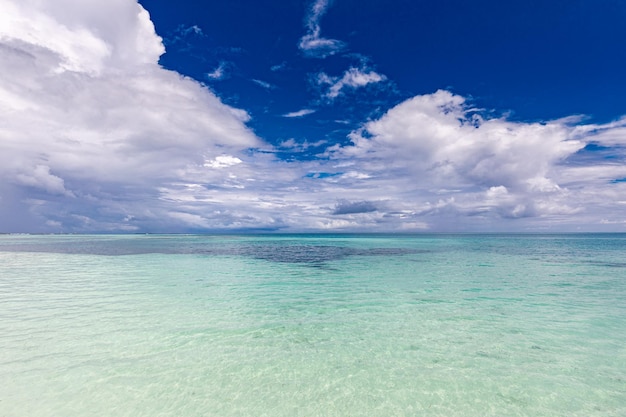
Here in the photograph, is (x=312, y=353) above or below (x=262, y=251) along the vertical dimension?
below

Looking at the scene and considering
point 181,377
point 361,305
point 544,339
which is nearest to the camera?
point 181,377

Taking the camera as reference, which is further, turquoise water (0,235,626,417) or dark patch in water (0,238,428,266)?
dark patch in water (0,238,428,266)

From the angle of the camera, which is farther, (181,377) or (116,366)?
(116,366)

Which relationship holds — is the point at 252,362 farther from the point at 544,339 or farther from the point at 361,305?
the point at 544,339

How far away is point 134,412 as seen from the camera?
6.13m

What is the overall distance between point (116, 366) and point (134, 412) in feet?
7.74

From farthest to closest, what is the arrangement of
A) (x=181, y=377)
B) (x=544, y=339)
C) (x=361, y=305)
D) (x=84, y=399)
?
1. (x=361, y=305)
2. (x=544, y=339)
3. (x=181, y=377)
4. (x=84, y=399)

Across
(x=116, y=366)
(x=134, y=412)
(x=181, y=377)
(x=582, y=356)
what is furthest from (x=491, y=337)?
(x=116, y=366)

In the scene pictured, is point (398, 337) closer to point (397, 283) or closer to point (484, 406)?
point (484, 406)

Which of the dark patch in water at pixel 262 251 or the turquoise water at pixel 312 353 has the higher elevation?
the dark patch in water at pixel 262 251

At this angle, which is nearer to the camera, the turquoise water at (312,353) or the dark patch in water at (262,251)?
the turquoise water at (312,353)

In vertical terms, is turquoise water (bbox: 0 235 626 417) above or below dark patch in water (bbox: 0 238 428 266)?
below

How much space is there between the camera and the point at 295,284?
20.2 meters

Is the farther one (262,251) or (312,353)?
(262,251)
